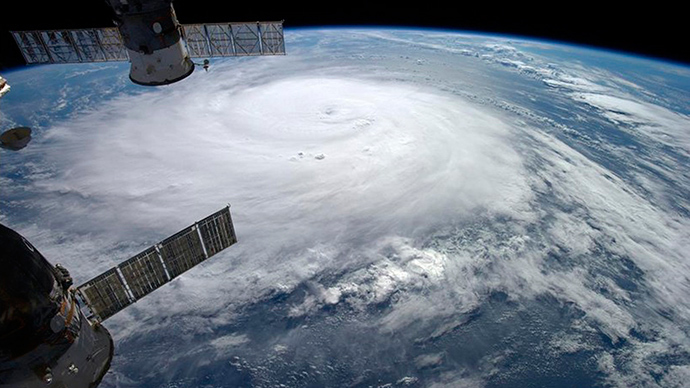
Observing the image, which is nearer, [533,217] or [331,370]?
[331,370]

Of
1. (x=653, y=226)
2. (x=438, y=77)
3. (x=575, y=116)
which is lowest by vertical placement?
(x=653, y=226)

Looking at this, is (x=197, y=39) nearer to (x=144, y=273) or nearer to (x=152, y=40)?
(x=152, y=40)

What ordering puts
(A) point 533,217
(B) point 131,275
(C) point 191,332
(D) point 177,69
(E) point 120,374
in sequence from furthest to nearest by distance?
(A) point 533,217 < (C) point 191,332 < (E) point 120,374 < (D) point 177,69 < (B) point 131,275

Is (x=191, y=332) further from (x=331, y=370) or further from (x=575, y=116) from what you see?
(x=575, y=116)

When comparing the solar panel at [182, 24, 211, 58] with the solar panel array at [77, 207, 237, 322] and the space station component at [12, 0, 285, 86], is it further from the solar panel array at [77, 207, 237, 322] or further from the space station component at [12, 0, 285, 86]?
the solar panel array at [77, 207, 237, 322]

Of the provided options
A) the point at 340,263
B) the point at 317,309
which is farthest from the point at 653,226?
the point at 317,309
